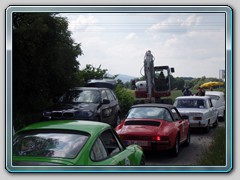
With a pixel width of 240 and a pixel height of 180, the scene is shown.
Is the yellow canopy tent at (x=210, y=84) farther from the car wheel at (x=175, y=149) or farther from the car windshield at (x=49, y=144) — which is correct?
the car windshield at (x=49, y=144)

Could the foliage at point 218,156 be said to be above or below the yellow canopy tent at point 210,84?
below

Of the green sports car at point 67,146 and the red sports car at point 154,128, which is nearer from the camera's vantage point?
the green sports car at point 67,146

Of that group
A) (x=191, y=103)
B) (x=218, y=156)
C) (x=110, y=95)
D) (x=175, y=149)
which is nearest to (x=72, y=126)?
(x=218, y=156)

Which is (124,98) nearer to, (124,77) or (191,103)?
(124,77)

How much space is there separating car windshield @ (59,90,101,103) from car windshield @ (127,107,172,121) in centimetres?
113

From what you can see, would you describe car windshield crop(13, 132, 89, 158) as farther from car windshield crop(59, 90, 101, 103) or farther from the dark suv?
car windshield crop(59, 90, 101, 103)

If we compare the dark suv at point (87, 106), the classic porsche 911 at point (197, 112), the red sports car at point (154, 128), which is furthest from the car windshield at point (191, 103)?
the dark suv at point (87, 106)

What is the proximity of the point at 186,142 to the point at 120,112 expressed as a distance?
62.5 inches

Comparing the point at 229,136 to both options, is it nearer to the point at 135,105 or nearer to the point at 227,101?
the point at 227,101

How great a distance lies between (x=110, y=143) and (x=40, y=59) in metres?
2.24

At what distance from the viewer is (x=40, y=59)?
7.68 m

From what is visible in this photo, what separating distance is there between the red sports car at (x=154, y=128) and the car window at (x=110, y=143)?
6.62ft

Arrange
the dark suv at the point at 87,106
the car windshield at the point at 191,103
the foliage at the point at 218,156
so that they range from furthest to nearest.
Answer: the car windshield at the point at 191,103 → the dark suv at the point at 87,106 → the foliage at the point at 218,156

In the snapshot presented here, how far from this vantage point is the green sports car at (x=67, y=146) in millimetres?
A: 5523
